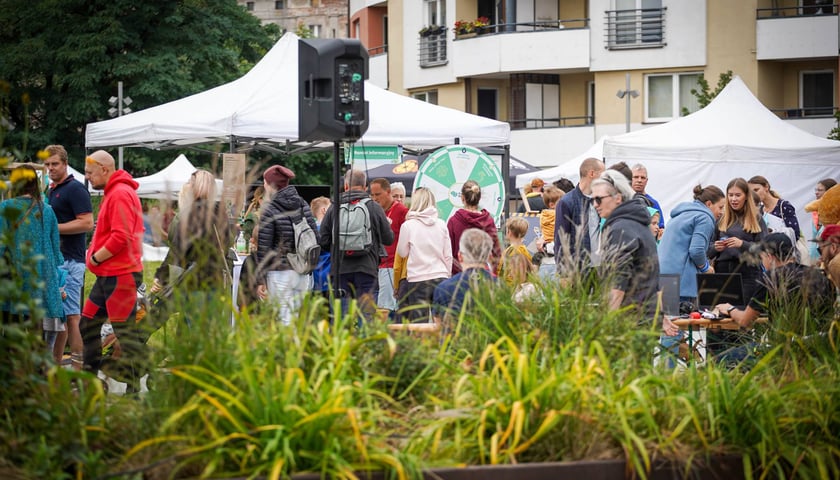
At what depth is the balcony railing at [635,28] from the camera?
110ft

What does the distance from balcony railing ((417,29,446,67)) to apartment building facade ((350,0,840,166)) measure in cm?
5

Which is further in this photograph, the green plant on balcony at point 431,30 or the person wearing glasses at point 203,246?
the green plant on balcony at point 431,30

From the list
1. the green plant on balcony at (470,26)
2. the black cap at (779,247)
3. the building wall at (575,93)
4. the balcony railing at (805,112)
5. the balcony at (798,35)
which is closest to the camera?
the black cap at (779,247)

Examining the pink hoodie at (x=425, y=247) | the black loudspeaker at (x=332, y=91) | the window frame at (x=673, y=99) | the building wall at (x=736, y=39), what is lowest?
the pink hoodie at (x=425, y=247)

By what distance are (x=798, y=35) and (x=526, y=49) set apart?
800 centimetres

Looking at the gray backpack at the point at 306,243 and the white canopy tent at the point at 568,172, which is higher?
the white canopy tent at the point at 568,172

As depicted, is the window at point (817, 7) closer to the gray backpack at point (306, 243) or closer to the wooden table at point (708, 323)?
the gray backpack at point (306, 243)

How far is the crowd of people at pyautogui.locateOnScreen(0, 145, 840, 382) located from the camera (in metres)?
6.25

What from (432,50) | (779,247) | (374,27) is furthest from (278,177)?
(374,27)

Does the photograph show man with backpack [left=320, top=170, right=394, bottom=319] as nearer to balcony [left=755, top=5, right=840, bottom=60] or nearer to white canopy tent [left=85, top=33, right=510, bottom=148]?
white canopy tent [left=85, top=33, right=510, bottom=148]

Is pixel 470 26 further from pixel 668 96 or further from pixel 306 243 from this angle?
pixel 306 243

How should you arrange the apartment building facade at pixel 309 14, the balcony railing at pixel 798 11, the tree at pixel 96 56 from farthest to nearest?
the apartment building facade at pixel 309 14, the tree at pixel 96 56, the balcony railing at pixel 798 11

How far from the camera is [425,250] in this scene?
9414mm

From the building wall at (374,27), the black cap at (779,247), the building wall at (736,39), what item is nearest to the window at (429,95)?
the building wall at (374,27)
